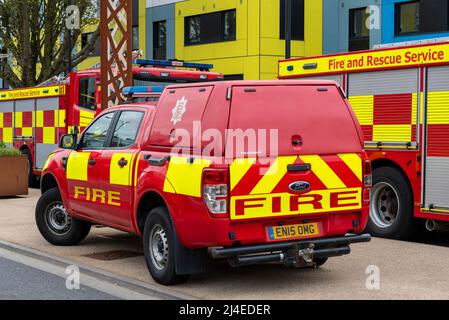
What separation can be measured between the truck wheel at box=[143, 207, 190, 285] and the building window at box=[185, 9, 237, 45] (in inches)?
824

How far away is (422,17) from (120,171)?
18335mm

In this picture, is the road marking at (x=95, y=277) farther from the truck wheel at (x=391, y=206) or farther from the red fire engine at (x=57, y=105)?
the red fire engine at (x=57, y=105)

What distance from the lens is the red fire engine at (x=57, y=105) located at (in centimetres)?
→ 1466

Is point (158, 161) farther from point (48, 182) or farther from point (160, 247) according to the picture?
point (48, 182)

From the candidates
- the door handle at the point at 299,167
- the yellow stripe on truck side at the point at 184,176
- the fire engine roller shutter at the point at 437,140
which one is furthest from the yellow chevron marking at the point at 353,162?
the fire engine roller shutter at the point at 437,140

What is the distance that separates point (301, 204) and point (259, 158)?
0.60 m

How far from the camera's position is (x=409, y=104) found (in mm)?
9180

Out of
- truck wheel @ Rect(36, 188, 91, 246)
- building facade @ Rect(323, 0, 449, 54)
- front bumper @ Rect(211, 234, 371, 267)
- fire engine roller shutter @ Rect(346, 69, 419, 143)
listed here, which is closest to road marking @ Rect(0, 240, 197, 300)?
truck wheel @ Rect(36, 188, 91, 246)

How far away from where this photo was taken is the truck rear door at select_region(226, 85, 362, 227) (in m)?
6.16

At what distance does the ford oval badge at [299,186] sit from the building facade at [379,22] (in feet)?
57.3

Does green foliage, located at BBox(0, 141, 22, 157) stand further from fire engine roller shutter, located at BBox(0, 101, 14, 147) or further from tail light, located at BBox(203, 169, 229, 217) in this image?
tail light, located at BBox(203, 169, 229, 217)
